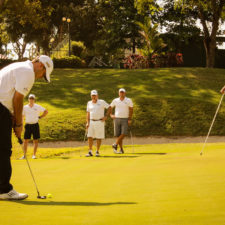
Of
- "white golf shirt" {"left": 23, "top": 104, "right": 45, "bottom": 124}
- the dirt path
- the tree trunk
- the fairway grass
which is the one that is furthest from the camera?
the tree trunk

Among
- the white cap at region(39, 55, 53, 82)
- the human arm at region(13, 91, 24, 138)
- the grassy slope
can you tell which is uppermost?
the white cap at region(39, 55, 53, 82)

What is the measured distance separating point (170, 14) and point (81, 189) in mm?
43626

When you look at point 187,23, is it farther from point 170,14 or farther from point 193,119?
point 193,119

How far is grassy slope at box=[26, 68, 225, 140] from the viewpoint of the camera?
86.4ft

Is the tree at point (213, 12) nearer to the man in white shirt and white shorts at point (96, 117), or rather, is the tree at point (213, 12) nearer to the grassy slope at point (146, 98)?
the grassy slope at point (146, 98)

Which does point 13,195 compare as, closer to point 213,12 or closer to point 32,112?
point 32,112

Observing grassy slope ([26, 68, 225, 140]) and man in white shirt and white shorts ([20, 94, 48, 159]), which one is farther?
grassy slope ([26, 68, 225, 140])

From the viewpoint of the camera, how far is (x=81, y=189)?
7.59 meters

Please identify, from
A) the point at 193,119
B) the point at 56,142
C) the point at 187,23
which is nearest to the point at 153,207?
the point at 56,142

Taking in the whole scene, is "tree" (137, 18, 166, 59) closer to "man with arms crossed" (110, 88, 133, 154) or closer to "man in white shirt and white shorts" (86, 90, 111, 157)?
"man with arms crossed" (110, 88, 133, 154)

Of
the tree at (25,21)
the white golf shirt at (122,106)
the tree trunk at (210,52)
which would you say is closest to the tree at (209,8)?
the tree trunk at (210,52)

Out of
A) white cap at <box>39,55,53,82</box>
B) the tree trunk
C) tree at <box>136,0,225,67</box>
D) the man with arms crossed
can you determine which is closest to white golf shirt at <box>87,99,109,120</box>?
Answer: the man with arms crossed

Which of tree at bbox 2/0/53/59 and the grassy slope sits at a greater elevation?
tree at bbox 2/0/53/59

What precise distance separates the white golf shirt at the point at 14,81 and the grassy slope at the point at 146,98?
17.7m
